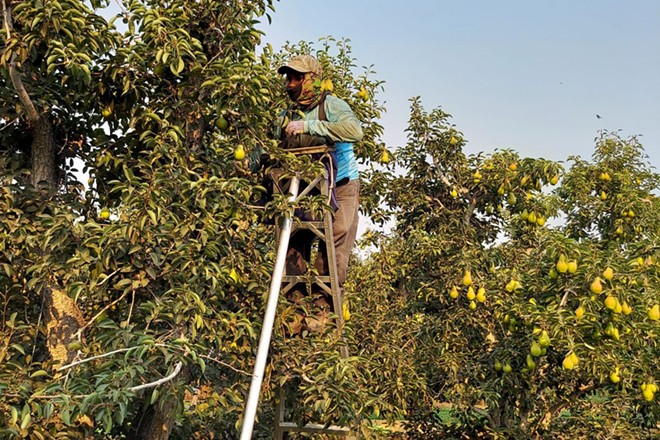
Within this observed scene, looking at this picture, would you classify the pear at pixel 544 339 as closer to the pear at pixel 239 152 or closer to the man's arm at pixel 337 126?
the man's arm at pixel 337 126

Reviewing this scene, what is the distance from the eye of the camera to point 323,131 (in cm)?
355

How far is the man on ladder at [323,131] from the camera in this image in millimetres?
3590

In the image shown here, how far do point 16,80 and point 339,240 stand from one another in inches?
80.3

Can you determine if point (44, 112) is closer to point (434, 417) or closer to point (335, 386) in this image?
point (335, 386)

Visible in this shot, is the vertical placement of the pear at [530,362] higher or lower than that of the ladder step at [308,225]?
lower

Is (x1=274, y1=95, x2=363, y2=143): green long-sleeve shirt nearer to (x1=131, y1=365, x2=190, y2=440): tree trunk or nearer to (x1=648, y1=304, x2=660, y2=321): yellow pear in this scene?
(x1=131, y1=365, x2=190, y2=440): tree trunk

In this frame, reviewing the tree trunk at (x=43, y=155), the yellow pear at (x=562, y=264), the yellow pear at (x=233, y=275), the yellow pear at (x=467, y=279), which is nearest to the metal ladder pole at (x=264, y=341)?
the yellow pear at (x=233, y=275)

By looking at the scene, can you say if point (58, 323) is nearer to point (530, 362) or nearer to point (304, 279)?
point (304, 279)

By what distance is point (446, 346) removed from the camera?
22.2ft

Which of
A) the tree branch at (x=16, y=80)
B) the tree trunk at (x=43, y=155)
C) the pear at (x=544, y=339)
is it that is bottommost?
the pear at (x=544, y=339)

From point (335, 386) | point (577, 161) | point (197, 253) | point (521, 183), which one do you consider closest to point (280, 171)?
point (197, 253)

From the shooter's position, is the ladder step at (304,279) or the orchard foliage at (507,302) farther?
the orchard foliage at (507,302)

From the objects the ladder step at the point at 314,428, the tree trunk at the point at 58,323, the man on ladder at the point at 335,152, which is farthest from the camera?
the ladder step at the point at 314,428

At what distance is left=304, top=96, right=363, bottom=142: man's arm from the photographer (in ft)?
11.7
